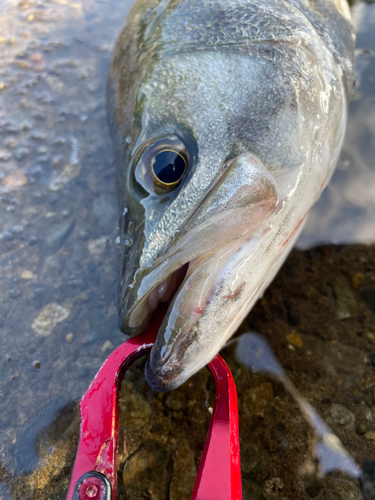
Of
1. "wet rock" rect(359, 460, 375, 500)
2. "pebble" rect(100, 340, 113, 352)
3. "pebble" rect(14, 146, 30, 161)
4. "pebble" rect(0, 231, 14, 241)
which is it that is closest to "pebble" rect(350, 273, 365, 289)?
"wet rock" rect(359, 460, 375, 500)

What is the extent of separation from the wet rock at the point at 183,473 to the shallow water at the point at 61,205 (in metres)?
0.56

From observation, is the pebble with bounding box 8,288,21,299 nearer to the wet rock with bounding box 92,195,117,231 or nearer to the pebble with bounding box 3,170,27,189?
the wet rock with bounding box 92,195,117,231

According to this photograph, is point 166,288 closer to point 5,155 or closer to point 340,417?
point 340,417

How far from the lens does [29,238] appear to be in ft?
7.29

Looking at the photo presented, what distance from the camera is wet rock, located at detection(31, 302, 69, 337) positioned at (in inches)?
76.6

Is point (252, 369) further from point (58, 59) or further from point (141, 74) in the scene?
point (58, 59)

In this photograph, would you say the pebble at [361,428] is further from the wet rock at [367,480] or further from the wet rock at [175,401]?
the wet rock at [175,401]

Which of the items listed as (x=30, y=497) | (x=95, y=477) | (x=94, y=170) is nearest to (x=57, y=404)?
(x=30, y=497)

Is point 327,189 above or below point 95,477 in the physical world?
above

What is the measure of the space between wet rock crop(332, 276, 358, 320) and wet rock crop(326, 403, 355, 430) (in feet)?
1.49

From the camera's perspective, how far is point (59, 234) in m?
2.23

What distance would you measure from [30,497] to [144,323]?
900 millimetres

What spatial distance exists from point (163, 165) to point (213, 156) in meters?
0.21

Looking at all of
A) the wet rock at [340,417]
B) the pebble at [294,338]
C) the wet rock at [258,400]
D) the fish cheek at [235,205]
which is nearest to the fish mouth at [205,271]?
the fish cheek at [235,205]
